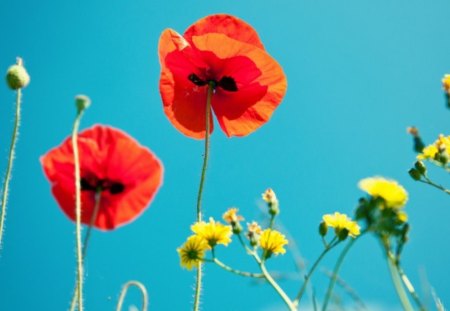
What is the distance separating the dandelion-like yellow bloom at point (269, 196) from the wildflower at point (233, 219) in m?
0.11

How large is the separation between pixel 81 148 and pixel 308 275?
79 centimetres

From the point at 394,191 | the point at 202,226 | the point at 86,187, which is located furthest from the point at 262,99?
the point at 394,191

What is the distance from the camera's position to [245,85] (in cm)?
286

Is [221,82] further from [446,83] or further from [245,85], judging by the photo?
[446,83]

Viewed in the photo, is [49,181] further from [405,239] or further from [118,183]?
[405,239]

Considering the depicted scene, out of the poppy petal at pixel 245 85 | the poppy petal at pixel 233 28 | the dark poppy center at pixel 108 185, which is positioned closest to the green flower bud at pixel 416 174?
the poppy petal at pixel 245 85

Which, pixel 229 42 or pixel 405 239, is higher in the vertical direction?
pixel 229 42

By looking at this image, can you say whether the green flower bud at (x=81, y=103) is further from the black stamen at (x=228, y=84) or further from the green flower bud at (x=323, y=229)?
the black stamen at (x=228, y=84)

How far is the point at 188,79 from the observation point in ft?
9.55

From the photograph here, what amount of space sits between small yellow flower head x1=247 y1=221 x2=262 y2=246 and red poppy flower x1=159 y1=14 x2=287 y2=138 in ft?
2.79

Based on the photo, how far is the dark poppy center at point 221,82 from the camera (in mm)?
2906

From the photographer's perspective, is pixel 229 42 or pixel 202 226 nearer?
pixel 202 226

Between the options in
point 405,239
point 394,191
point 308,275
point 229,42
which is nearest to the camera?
point 405,239

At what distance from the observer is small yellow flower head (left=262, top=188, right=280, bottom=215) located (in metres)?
1.93
